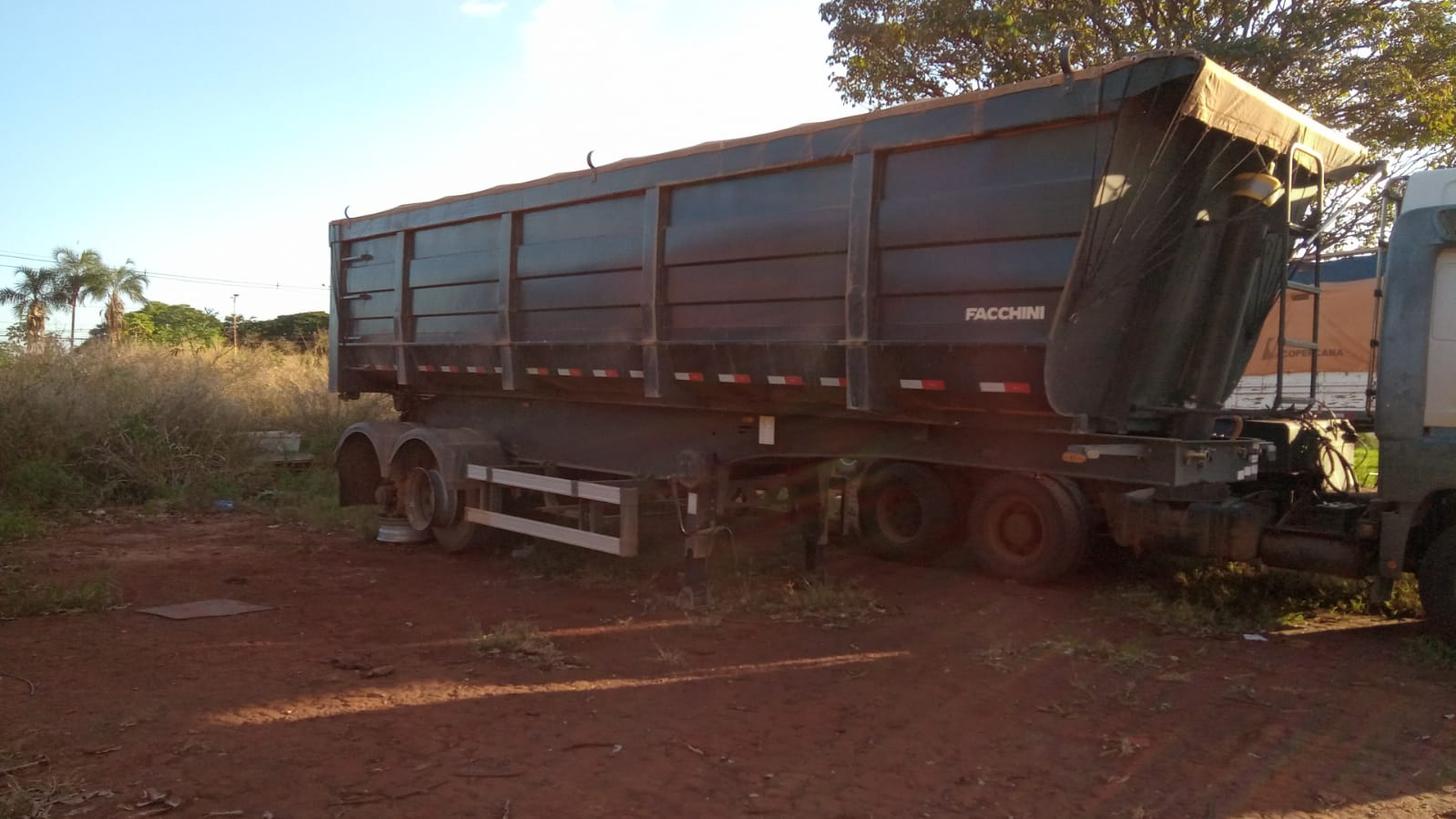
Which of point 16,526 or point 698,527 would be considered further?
point 16,526

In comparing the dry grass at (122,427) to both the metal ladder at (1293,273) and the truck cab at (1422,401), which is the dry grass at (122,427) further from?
the truck cab at (1422,401)

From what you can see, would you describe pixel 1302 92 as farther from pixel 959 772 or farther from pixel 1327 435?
pixel 959 772

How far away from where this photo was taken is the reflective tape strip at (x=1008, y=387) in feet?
17.3

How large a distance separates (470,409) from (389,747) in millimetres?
5540

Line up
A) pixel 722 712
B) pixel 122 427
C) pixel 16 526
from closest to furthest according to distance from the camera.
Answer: pixel 722 712
pixel 16 526
pixel 122 427

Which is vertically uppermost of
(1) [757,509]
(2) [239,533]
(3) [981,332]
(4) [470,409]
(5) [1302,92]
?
(5) [1302,92]

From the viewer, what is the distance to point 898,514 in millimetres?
8422

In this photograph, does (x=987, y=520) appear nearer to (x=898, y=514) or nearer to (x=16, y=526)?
(x=898, y=514)

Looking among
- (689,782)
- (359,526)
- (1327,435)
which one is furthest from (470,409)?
(1327,435)

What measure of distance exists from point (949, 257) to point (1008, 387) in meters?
0.76

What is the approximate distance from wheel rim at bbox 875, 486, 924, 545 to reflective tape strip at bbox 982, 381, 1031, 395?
115 inches

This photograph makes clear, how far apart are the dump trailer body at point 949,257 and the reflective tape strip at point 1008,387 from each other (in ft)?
0.04

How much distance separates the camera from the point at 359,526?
404 inches

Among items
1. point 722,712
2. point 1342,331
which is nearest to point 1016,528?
point 722,712
